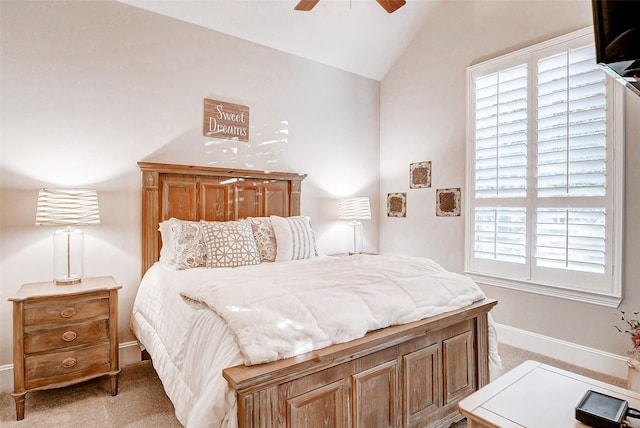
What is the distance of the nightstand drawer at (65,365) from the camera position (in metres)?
2.11

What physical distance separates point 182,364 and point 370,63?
4.02 metres

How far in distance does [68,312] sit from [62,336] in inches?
5.9

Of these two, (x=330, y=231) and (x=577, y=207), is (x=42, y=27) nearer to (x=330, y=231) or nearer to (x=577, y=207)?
(x=330, y=231)

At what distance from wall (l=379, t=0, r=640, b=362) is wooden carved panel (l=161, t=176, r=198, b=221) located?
251 cm

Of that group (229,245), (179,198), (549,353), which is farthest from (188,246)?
(549,353)

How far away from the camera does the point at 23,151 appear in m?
2.55

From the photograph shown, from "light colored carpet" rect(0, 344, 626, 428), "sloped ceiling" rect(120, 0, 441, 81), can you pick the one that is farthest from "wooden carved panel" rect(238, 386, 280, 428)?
"sloped ceiling" rect(120, 0, 441, 81)

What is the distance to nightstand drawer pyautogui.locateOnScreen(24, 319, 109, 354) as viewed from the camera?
212cm

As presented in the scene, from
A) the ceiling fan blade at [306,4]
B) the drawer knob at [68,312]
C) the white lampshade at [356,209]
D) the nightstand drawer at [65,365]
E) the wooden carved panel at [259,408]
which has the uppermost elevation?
the ceiling fan blade at [306,4]

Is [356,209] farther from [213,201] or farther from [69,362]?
[69,362]

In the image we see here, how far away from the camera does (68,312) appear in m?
2.22

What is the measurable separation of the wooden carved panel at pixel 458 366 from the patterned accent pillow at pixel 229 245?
159cm

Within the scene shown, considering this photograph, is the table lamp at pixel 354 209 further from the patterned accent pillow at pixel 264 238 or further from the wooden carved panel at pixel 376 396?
the wooden carved panel at pixel 376 396

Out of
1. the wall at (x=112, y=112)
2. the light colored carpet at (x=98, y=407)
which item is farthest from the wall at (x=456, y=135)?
the light colored carpet at (x=98, y=407)
